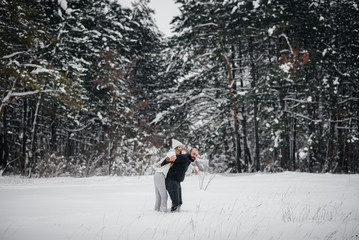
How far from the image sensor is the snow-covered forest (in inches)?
463

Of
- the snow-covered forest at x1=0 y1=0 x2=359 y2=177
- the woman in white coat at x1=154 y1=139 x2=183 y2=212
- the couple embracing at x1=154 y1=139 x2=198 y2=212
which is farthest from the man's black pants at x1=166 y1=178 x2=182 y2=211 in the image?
the snow-covered forest at x1=0 y1=0 x2=359 y2=177

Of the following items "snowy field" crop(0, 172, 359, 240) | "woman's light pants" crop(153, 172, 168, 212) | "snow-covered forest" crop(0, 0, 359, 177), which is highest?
"snow-covered forest" crop(0, 0, 359, 177)

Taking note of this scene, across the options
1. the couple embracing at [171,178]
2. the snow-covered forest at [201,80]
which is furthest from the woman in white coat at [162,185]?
the snow-covered forest at [201,80]

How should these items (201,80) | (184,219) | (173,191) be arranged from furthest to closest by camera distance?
1. (201,80)
2. (173,191)
3. (184,219)

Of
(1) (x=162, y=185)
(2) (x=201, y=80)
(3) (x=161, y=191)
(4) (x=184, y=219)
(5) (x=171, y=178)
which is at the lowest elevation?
(4) (x=184, y=219)

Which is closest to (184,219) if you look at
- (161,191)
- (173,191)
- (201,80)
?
(173,191)

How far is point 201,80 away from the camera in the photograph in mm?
16438

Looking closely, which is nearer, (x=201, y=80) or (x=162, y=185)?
(x=162, y=185)

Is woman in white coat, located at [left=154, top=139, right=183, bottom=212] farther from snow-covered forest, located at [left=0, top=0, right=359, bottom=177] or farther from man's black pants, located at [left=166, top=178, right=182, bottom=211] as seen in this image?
Result: snow-covered forest, located at [left=0, top=0, right=359, bottom=177]

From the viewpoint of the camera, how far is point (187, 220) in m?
4.04

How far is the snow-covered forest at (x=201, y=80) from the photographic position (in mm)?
11750

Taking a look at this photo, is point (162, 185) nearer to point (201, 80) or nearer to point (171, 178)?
point (171, 178)

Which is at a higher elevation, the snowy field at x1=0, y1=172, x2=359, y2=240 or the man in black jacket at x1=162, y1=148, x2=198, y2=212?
the man in black jacket at x1=162, y1=148, x2=198, y2=212

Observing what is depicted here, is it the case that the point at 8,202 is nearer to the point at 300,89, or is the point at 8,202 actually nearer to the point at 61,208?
the point at 61,208
